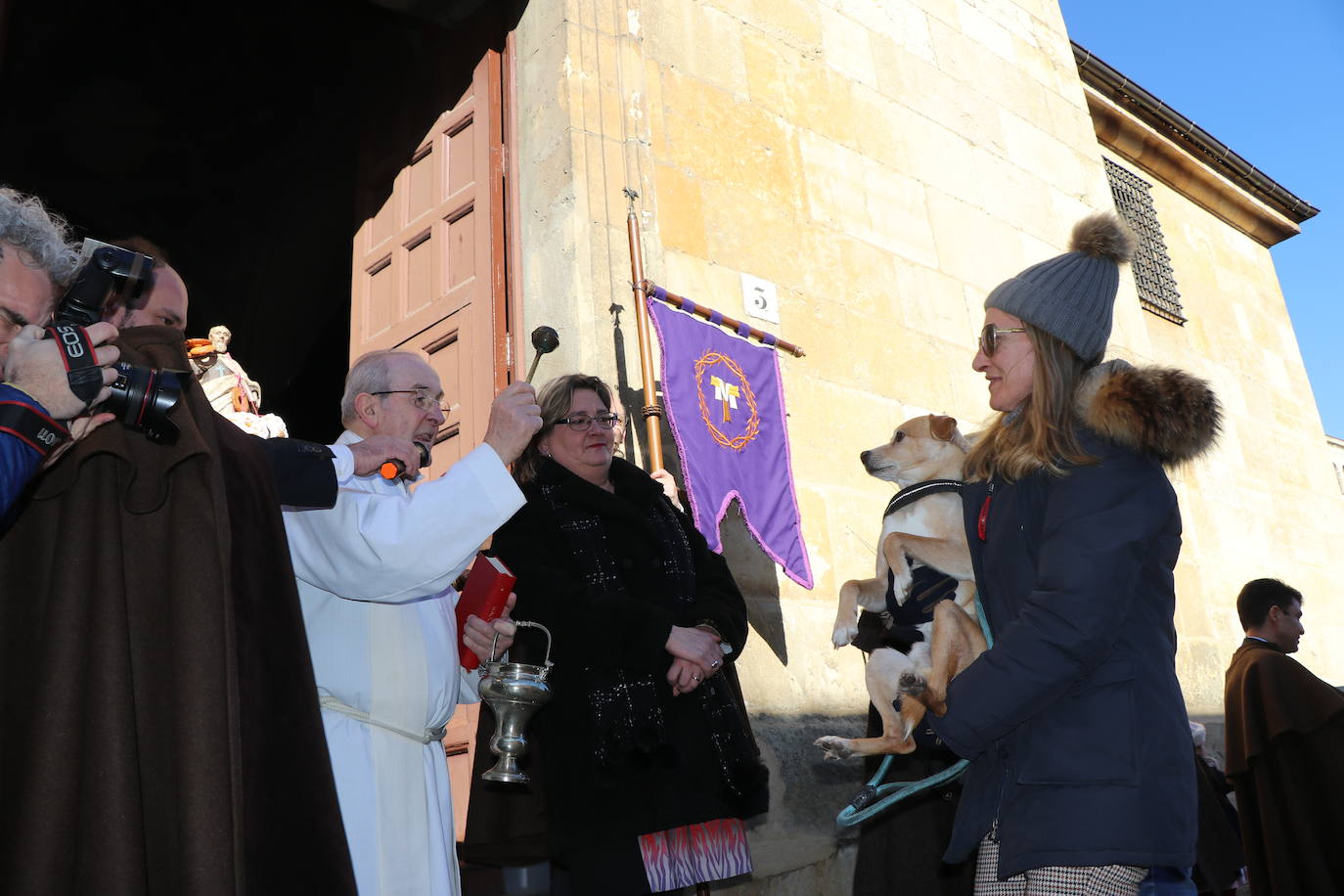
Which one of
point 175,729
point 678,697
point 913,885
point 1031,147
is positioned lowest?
point 913,885

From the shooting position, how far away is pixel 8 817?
1423 millimetres

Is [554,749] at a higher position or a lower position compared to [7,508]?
lower

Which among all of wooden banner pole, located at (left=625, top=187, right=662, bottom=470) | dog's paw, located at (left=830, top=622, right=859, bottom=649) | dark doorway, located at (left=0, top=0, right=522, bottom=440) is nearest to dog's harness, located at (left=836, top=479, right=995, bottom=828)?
dog's paw, located at (left=830, top=622, right=859, bottom=649)

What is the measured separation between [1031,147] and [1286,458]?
17.7ft

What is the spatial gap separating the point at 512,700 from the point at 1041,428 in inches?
53.2

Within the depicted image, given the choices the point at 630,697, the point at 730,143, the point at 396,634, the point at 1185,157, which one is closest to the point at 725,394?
the point at 730,143

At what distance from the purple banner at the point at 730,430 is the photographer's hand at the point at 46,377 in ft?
10.5

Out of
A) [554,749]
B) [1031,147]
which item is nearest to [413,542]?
[554,749]

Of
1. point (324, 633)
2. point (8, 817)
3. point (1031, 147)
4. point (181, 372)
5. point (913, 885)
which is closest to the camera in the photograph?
point (8, 817)

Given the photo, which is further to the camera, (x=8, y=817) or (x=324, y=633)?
(x=324, y=633)

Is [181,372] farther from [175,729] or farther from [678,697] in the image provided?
[678,697]

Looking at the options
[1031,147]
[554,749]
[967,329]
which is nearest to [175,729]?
[554,749]

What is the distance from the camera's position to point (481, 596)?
2.71m

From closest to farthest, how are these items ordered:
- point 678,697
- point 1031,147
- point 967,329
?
point 678,697, point 967,329, point 1031,147
